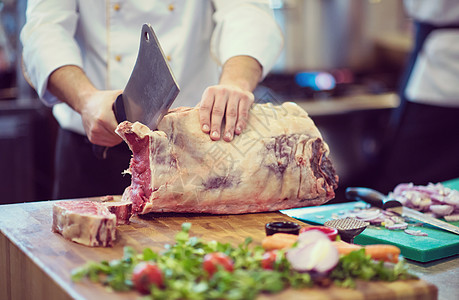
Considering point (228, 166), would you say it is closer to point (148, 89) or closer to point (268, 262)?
point (148, 89)

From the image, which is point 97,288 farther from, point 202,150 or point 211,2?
point 211,2

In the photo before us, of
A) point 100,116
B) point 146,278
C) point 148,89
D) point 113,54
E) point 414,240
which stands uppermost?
point 113,54

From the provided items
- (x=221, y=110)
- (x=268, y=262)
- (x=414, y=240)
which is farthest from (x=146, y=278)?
(x=414, y=240)

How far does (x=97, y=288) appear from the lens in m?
1.47

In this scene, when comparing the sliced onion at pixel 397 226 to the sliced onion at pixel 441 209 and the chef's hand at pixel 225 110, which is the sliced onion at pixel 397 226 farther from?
the chef's hand at pixel 225 110

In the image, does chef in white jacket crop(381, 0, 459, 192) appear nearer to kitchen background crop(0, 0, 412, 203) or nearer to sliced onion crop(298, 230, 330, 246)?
kitchen background crop(0, 0, 412, 203)

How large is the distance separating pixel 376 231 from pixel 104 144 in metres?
1.15

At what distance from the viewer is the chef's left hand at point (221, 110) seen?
2.23 metres

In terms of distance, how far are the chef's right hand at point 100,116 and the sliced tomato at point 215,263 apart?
0.94 meters

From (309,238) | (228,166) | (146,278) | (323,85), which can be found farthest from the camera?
(323,85)

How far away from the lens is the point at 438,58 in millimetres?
4301

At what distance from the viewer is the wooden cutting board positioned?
1.49 metres

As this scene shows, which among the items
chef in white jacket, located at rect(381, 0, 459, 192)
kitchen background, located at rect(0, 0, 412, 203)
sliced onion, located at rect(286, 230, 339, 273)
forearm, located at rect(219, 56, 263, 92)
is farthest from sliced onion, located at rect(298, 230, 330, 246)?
chef in white jacket, located at rect(381, 0, 459, 192)

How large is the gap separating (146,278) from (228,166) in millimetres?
877
